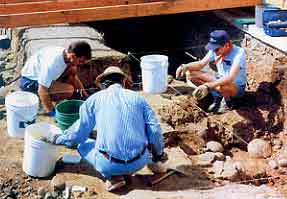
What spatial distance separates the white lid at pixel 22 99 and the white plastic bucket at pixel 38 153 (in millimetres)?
815

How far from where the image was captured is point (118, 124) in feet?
18.3

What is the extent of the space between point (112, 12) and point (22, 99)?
277 centimetres

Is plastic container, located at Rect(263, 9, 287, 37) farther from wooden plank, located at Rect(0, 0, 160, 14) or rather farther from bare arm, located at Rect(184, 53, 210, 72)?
wooden plank, located at Rect(0, 0, 160, 14)

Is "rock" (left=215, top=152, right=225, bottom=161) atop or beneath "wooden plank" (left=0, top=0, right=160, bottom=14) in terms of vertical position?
beneath

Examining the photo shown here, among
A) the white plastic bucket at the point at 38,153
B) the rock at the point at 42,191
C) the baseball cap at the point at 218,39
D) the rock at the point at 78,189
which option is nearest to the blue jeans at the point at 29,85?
the white plastic bucket at the point at 38,153

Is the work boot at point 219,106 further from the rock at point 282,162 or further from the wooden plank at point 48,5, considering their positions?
the wooden plank at point 48,5

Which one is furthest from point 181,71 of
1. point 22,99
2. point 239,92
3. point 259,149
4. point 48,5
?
point 48,5

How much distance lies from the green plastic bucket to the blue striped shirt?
0.89 meters

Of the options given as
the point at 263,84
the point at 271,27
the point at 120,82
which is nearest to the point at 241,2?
the point at 271,27

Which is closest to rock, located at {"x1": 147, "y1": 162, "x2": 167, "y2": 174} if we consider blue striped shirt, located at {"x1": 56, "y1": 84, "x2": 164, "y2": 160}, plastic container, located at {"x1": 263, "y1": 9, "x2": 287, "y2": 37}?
blue striped shirt, located at {"x1": 56, "y1": 84, "x2": 164, "y2": 160}

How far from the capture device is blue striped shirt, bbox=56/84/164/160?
219 inches

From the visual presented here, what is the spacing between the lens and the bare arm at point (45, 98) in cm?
700

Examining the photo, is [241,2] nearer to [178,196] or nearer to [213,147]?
[213,147]

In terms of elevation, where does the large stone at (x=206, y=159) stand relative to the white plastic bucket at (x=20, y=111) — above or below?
below
